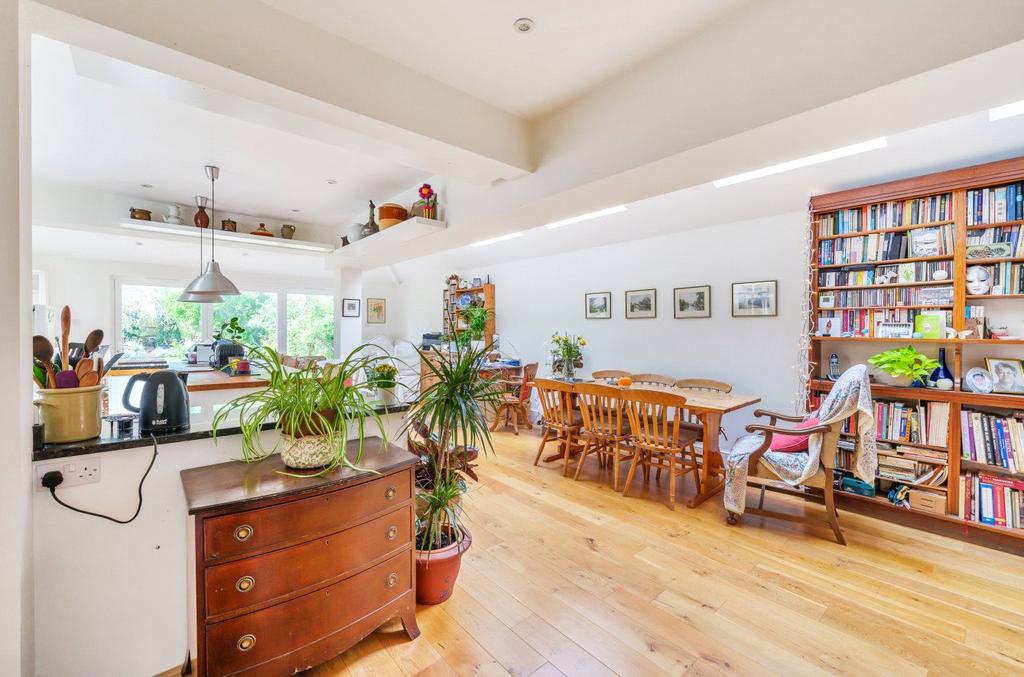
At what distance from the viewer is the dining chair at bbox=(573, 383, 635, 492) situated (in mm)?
3502

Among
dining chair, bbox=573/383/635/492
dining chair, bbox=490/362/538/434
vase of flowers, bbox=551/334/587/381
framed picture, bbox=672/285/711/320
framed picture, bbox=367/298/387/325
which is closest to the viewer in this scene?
dining chair, bbox=573/383/635/492

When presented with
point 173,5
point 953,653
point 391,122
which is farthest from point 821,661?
point 173,5

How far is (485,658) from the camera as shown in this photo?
1705mm

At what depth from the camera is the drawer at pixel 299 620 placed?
1304 millimetres

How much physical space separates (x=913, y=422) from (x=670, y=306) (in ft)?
7.22

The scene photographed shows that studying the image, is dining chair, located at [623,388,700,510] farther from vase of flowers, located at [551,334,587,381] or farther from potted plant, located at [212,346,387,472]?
potted plant, located at [212,346,387,472]

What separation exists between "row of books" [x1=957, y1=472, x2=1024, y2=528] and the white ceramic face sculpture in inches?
46.2

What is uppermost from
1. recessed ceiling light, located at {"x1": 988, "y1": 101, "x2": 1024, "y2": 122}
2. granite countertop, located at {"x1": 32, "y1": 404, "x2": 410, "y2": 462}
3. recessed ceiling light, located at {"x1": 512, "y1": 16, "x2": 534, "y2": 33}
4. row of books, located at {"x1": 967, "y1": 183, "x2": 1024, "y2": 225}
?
recessed ceiling light, located at {"x1": 512, "y1": 16, "x2": 534, "y2": 33}

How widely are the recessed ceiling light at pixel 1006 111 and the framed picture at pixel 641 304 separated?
275 cm

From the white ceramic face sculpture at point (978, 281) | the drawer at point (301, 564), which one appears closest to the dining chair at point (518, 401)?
the drawer at point (301, 564)

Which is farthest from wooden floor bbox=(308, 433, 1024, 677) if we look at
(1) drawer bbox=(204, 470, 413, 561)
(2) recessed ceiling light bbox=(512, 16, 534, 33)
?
(2) recessed ceiling light bbox=(512, 16, 534, 33)

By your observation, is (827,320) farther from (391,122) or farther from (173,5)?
(173,5)

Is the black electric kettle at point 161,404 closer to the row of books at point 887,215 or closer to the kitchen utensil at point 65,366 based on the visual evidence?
the kitchen utensil at point 65,366

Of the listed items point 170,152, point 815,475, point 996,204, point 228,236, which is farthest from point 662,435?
point 228,236
